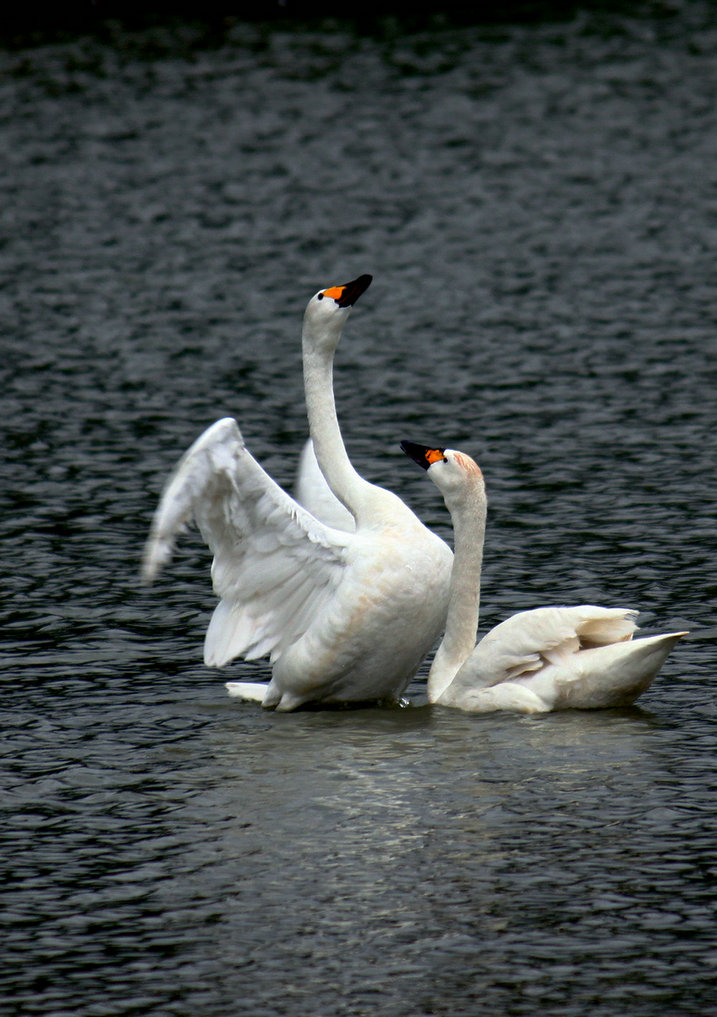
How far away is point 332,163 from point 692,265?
9.12 m

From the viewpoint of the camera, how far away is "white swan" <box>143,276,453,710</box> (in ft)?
36.7

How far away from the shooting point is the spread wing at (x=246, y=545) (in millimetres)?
10969

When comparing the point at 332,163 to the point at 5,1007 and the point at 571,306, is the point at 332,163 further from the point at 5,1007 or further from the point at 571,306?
the point at 5,1007

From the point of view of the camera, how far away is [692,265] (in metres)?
25.9

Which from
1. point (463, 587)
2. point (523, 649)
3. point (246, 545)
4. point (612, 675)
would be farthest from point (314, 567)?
point (612, 675)

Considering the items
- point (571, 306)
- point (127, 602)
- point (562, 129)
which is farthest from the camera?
point (562, 129)

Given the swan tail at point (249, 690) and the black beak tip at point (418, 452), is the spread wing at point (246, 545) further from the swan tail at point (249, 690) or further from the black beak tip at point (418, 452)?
the black beak tip at point (418, 452)

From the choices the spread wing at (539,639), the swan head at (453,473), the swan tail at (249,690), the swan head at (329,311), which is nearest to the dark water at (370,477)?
the swan tail at (249,690)

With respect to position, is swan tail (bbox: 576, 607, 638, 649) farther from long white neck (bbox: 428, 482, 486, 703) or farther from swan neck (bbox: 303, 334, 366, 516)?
swan neck (bbox: 303, 334, 366, 516)

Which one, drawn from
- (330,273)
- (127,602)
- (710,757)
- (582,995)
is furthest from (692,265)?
(582,995)

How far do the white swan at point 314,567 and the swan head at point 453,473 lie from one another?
1.02 feet

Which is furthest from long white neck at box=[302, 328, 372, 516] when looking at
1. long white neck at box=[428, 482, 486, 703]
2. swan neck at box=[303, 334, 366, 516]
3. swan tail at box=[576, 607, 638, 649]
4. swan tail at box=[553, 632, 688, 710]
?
swan tail at box=[553, 632, 688, 710]

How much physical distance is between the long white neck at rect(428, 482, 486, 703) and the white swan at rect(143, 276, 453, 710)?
0.15 meters

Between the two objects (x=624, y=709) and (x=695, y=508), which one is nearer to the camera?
(x=624, y=709)
